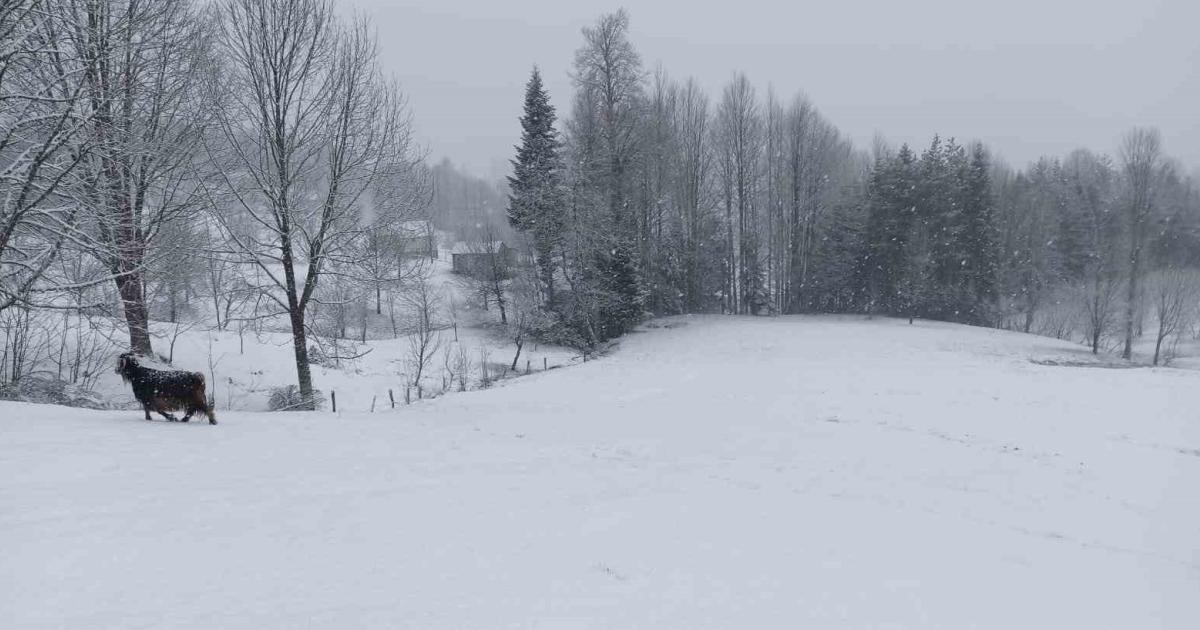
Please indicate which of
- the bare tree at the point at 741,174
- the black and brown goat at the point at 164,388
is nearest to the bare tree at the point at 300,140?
the black and brown goat at the point at 164,388

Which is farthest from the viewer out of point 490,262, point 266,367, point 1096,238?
point 1096,238

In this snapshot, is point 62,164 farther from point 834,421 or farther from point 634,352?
point 634,352

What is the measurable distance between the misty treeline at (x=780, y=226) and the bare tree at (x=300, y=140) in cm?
1879

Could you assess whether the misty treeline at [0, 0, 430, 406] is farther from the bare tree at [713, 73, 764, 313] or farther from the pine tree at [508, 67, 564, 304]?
the bare tree at [713, 73, 764, 313]

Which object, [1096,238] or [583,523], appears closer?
[583,523]

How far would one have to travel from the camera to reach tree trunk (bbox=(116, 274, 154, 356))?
10.8 meters

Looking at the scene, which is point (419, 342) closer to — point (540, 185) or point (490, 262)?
point (540, 185)

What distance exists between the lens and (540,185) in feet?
107

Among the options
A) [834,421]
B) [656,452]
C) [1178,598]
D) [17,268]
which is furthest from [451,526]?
[834,421]

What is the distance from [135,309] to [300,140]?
16.4ft

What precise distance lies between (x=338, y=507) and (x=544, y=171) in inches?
1169

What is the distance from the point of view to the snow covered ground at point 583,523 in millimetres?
3775

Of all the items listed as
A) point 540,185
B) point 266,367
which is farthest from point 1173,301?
point 266,367

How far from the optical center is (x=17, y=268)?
8672mm
